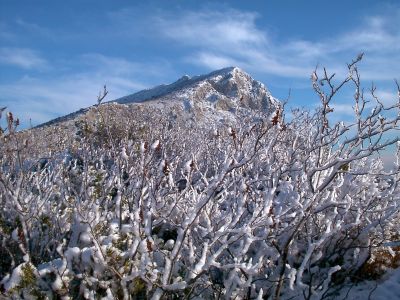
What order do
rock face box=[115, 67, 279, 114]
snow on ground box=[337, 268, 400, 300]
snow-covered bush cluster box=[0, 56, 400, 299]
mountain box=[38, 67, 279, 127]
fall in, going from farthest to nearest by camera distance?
rock face box=[115, 67, 279, 114] → mountain box=[38, 67, 279, 127] → snow on ground box=[337, 268, 400, 300] → snow-covered bush cluster box=[0, 56, 400, 299]

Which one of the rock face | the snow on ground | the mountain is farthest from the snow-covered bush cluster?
the rock face

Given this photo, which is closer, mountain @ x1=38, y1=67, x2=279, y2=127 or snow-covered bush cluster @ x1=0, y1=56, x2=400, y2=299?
snow-covered bush cluster @ x1=0, y1=56, x2=400, y2=299

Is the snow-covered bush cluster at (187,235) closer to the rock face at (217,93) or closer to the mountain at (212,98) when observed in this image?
the mountain at (212,98)

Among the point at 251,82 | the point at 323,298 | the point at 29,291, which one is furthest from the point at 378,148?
the point at 251,82

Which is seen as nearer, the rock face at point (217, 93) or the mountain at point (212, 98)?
the mountain at point (212, 98)

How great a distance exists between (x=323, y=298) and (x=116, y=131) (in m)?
15.7

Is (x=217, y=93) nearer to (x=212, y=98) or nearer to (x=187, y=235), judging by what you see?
(x=212, y=98)

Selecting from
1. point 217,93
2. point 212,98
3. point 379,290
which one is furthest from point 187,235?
point 217,93

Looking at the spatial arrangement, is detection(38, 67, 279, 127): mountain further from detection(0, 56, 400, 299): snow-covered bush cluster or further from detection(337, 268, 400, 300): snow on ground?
detection(337, 268, 400, 300): snow on ground

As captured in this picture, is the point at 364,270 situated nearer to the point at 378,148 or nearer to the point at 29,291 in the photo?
the point at 378,148

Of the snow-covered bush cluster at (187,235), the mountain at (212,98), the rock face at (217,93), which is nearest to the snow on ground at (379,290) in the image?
the snow-covered bush cluster at (187,235)

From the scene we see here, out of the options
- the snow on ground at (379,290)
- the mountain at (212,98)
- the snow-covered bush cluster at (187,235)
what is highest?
the mountain at (212,98)

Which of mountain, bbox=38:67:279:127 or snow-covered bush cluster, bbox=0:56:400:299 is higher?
mountain, bbox=38:67:279:127

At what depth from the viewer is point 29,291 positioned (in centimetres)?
443
